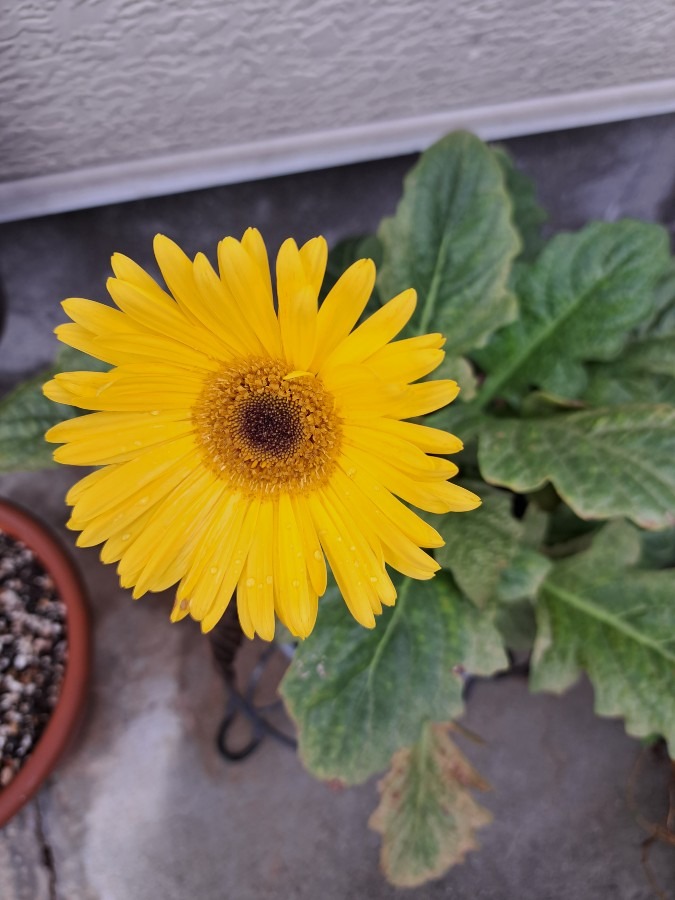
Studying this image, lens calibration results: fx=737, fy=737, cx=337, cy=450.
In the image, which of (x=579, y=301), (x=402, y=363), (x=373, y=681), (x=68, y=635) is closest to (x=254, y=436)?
(x=402, y=363)

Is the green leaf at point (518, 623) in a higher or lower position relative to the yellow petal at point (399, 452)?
lower

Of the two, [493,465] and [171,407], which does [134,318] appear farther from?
[493,465]

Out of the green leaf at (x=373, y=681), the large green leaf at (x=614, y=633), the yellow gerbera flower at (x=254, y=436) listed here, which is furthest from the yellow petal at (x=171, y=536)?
the large green leaf at (x=614, y=633)

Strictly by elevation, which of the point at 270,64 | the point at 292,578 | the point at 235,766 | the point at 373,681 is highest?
the point at 270,64

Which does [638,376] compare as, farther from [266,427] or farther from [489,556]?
[266,427]

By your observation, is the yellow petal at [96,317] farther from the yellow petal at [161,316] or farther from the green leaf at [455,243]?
the green leaf at [455,243]

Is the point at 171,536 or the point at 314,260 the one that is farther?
the point at 171,536
